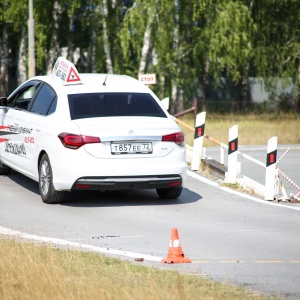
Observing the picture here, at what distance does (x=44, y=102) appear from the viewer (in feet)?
46.5

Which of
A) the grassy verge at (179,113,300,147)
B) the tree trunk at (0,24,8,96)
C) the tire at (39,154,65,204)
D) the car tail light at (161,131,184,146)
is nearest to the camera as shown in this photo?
the car tail light at (161,131,184,146)

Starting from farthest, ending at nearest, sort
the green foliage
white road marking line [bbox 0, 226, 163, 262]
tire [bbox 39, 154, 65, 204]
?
1. the green foliage
2. tire [bbox 39, 154, 65, 204]
3. white road marking line [bbox 0, 226, 163, 262]

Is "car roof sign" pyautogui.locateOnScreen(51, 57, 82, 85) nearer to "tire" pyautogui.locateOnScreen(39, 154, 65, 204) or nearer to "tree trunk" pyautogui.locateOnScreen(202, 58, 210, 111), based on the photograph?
"tire" pyautogui.locateOnScreen(39, 154, 65, 204)

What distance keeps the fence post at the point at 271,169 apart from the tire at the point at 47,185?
2.91m

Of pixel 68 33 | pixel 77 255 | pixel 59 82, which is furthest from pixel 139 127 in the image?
pixel 68 33

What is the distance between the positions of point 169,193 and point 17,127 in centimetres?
249

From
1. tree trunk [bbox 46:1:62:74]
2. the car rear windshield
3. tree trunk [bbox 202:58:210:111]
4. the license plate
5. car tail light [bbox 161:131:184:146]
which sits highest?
the car rear windshield

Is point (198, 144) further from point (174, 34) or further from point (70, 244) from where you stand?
point (174, 34)

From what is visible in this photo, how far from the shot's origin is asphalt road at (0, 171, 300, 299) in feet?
30.3

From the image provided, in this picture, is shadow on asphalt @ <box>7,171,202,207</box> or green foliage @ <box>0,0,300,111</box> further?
green foliage @ <box>0,0,300,111</box>

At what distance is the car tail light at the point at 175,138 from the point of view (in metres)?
13.2

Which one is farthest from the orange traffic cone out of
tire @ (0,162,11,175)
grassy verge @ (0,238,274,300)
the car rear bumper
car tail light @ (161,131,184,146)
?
tire @ (0,162,11,175)

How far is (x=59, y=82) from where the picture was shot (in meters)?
14.2

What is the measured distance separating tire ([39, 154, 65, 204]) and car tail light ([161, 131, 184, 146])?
1537 mm
